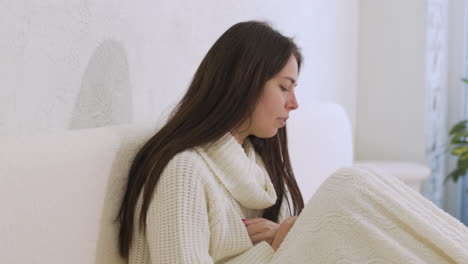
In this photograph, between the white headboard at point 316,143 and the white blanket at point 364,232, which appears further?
the white headboard at point 316,143

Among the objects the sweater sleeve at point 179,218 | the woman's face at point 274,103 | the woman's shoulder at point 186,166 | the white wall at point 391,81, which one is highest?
the woman's face at point 274,103

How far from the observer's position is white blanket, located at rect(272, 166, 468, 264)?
4.11ft

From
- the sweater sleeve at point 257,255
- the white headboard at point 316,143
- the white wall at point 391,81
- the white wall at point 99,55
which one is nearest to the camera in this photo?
the white wall at point 99,55

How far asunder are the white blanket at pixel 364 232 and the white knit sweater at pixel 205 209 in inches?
4.2

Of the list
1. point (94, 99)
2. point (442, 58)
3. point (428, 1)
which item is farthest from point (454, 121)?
point (94, 99)

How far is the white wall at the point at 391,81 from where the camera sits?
3600 millimetres

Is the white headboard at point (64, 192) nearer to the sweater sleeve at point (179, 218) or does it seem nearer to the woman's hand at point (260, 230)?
the sweater sleeve at point (179, 218)

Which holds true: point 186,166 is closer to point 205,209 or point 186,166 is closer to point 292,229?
point 205,209

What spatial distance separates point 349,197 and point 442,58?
2750 millimetres

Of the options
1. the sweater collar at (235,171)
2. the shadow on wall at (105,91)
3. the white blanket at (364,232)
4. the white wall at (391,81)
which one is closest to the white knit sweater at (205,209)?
the sweater collar at (235,171)

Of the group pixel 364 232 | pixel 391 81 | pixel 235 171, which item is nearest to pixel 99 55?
pixel 235 171

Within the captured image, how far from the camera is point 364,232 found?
1.27 metres

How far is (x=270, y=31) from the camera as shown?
1.47 metres

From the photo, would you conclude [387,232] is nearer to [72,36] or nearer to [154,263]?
[154,263]
